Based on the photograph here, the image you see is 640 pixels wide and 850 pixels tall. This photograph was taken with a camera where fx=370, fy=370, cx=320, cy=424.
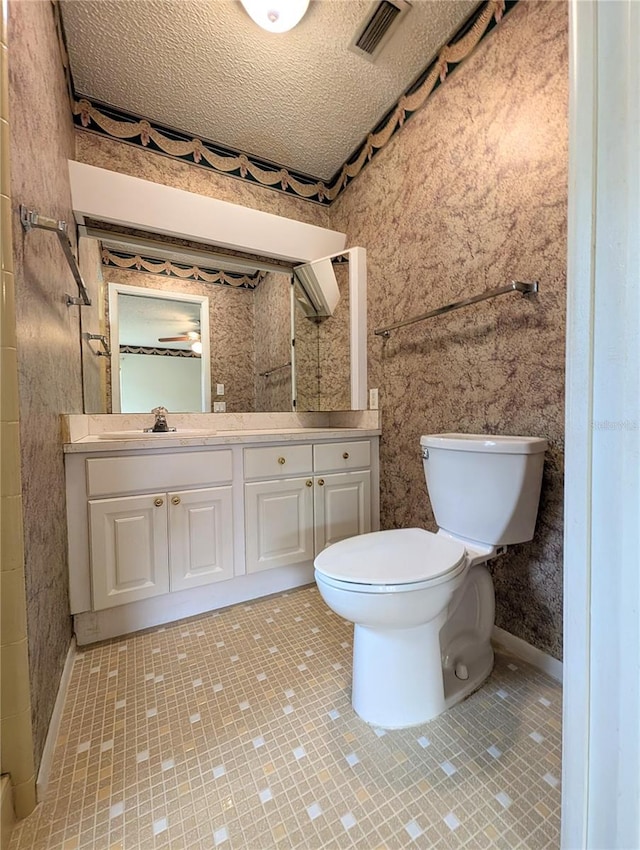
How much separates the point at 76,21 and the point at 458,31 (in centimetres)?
146

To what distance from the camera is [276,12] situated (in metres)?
1.32

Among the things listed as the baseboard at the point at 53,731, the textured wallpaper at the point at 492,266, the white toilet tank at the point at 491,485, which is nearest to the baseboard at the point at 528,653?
the textured wallpaper at the point at 492,266

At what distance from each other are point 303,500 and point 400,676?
87 cm

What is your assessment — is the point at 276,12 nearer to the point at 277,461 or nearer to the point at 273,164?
the point at 273,164

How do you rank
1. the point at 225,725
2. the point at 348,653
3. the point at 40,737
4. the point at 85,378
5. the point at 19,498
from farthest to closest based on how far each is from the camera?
the point at 85,378 → the point at 348,653 → the point at 225,725 → the point at 40,737 → the point at 19,498

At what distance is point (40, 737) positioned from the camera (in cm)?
89

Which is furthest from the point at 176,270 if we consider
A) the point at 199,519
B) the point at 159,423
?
the point at 199,519

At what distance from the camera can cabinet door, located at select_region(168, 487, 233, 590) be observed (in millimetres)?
1492

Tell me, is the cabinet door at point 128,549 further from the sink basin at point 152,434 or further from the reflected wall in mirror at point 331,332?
the reflected wall in mirror at point 331,332

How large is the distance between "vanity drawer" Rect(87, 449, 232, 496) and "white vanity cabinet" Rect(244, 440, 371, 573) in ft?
0.44

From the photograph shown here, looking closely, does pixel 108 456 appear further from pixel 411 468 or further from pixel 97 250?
pixel 411 468

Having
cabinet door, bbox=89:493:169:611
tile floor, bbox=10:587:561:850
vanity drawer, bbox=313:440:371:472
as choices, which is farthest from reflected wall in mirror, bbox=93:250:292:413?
tile floor, bbox=10:587:561:850

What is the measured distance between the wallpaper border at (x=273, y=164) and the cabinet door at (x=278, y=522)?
5.63 ft

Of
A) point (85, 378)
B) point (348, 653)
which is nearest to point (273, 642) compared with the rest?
point (348, 653)
